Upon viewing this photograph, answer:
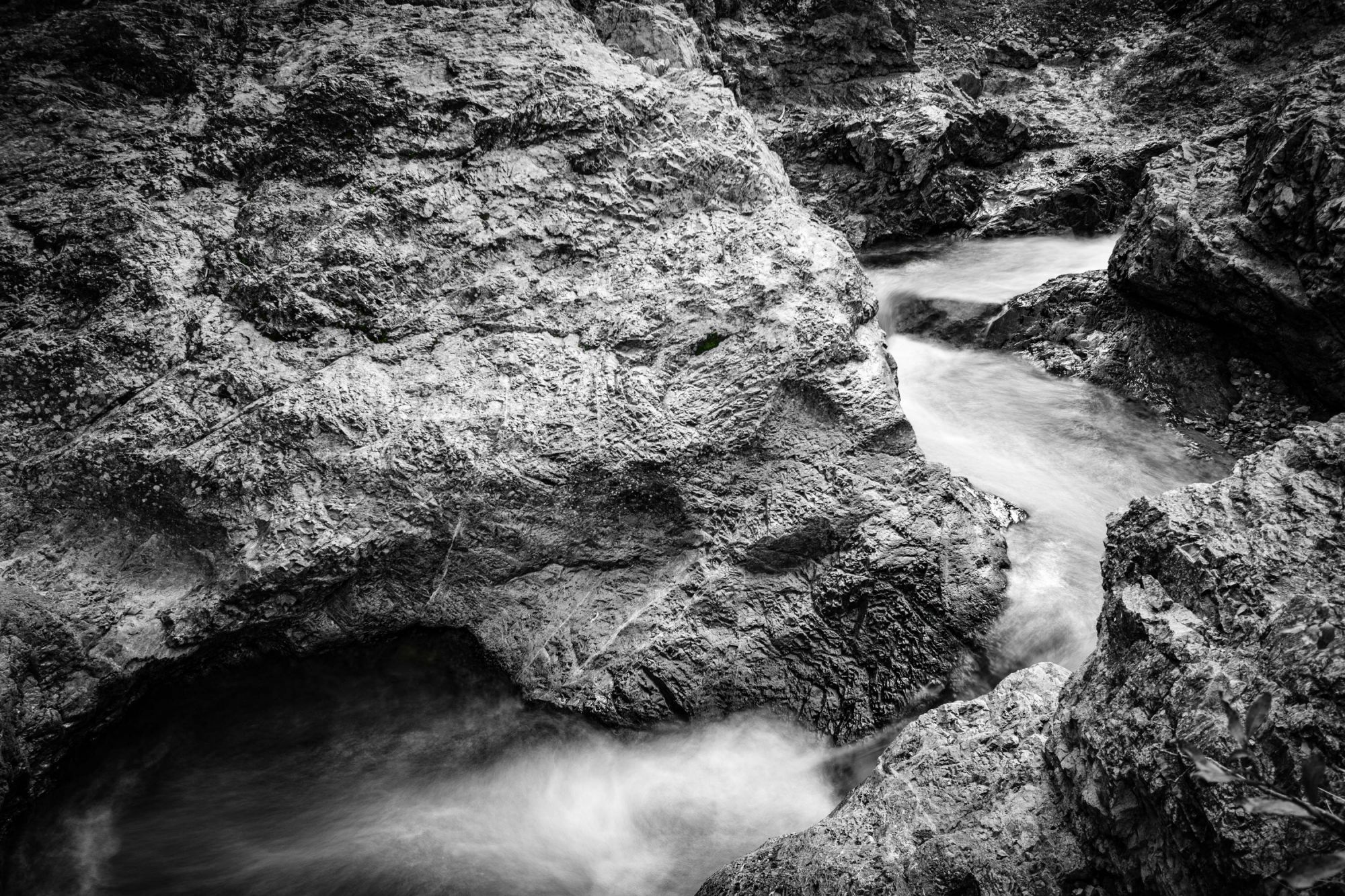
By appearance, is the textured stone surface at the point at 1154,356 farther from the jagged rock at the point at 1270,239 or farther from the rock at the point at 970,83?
the rock at the point at 970,83

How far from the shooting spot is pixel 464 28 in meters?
5.20

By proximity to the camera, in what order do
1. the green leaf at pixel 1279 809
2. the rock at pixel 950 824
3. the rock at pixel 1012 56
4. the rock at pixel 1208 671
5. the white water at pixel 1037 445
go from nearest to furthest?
the green leaf at pixel 1279 809 < the rock at pixel 1208 671 < the rock at pixel 950 824 < the white water at pixel 1037 445 < the rock at pixel 1012 56

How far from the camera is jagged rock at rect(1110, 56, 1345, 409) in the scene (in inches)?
167

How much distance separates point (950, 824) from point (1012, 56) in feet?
31.8

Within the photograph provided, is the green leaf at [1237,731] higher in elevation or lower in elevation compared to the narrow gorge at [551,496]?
higher

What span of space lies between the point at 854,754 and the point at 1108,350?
4.16 m

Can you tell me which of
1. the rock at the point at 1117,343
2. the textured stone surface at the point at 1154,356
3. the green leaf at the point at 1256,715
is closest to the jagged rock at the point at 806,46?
the textured stone surface at the point at 1154,356

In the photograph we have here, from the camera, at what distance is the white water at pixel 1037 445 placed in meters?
3.98

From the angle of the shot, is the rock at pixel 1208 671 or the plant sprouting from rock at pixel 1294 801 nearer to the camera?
the plant sprouting from rock at pixel 1294 801

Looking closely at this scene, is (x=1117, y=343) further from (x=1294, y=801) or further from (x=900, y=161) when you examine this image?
(x=1294, y=801)

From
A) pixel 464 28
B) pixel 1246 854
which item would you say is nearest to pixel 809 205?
pixel 464 28

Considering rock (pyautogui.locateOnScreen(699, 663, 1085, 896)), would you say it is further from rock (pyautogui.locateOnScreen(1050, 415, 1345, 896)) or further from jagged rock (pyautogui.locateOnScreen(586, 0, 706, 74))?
jagged rock (pyautogui.locateOnScreen(586, 0, 706, 74))

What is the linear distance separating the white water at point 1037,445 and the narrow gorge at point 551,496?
1.5 inches

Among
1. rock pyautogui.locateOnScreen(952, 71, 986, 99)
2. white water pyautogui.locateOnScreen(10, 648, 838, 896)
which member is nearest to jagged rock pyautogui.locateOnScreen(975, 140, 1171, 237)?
rock pyautogui.locateOnScreen(952, 71, 986, 99)
